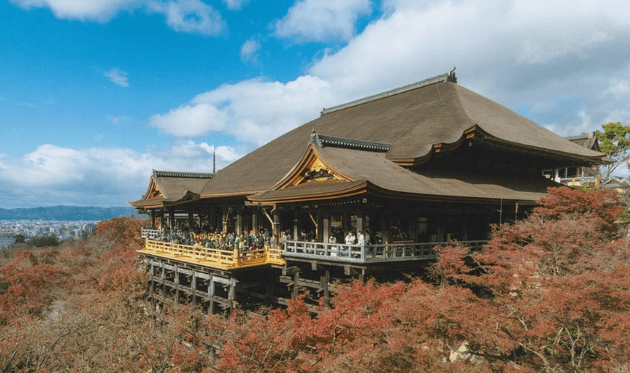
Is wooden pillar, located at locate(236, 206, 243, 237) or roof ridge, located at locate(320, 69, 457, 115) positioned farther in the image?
roof ridge, located at locate(320, 69, 457, 115)

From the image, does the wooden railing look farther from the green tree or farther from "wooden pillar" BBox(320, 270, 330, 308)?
the green tree

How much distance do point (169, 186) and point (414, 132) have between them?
17955 millimetres

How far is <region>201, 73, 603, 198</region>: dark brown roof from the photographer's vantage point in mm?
19703

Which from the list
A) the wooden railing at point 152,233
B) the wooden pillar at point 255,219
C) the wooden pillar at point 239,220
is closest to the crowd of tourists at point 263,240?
the wooden pillar at point 255,219

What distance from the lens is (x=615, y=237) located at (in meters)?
16.7

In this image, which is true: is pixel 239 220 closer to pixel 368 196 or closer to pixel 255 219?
pixel 255 219

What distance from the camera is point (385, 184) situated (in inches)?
567

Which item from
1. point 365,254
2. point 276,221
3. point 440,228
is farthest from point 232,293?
point 440,228

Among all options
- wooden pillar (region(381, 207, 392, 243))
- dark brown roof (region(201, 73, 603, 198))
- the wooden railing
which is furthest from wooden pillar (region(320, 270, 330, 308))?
the wooden railing

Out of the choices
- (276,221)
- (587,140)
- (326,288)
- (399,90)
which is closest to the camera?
(326,288)

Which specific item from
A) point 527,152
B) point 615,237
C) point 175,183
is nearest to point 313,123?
point 175,183

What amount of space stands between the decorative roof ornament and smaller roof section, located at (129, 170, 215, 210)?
12526 mm

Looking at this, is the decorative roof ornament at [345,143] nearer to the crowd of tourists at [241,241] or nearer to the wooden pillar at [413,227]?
the wooden pillar at [413,227]

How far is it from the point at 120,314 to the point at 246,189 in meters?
9.35
